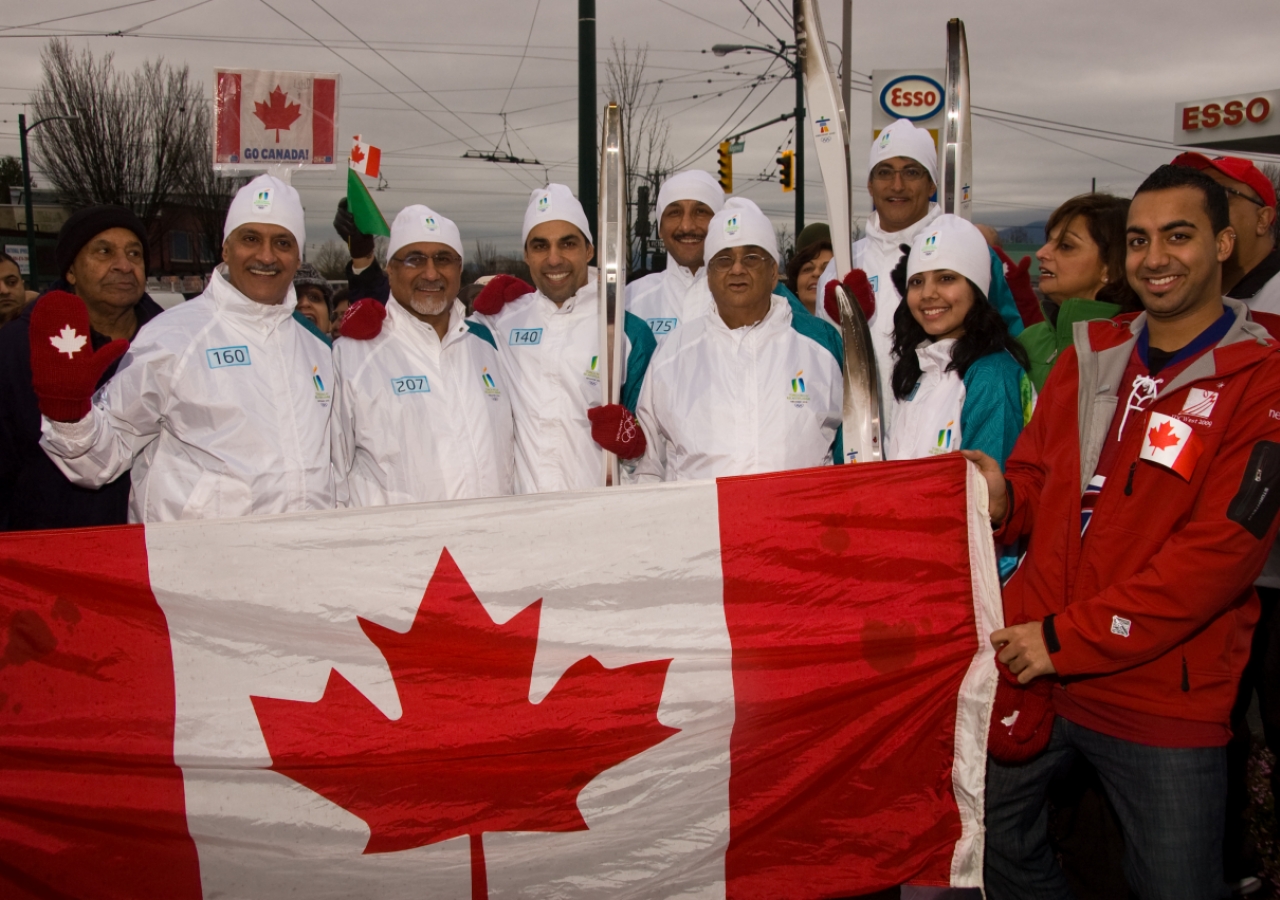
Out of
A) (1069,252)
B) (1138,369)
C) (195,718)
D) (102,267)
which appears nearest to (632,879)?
(195,718)

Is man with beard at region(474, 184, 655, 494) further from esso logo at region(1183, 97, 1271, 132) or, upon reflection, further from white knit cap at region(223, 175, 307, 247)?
esso logo at region(1183, 97, 1271, 132)

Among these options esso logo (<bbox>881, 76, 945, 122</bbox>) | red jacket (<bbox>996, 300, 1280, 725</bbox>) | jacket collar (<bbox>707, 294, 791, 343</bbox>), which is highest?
esso logo (<bbox>881, 76, 945, 122</bbox>)

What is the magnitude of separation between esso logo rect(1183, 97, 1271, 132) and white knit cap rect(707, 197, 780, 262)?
23695mm

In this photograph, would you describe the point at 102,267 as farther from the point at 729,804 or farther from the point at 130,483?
the point at 729,804

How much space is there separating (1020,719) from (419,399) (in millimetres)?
2309

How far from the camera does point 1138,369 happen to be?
2639 millimetres

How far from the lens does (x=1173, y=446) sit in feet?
7.93

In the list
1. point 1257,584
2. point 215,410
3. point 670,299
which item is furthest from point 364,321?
point 1257,584

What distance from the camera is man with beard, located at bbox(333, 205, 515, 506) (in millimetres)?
3736

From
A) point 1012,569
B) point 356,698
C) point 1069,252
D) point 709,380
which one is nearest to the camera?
point 356,698

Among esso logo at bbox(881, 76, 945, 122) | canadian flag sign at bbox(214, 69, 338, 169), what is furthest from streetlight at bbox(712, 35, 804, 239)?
canadian flag sign at bbox(214, 69, 338, 169)

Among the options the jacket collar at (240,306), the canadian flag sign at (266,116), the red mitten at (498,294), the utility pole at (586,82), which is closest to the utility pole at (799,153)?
the utility pole at (586,82)

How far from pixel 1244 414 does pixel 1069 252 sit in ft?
4.28

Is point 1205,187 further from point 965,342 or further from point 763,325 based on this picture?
point 763,325
